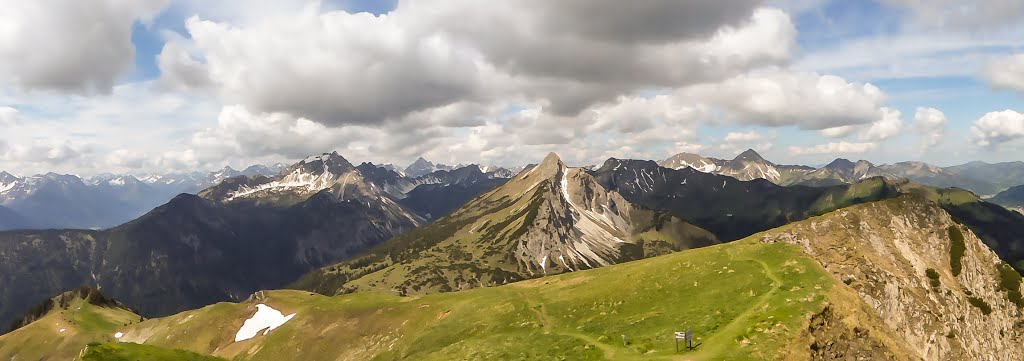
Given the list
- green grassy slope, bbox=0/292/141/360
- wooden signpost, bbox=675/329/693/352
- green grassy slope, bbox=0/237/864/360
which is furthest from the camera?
green grassy slope, bbox=0/292/141/360

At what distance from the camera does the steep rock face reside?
246 feet

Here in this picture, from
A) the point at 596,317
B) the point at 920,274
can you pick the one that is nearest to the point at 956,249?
the point at 920,274

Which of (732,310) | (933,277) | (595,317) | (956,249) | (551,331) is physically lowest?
(933,277)

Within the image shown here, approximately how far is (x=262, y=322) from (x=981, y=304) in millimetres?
165114

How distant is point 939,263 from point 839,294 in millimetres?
82219

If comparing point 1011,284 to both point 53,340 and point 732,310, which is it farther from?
point 53,340

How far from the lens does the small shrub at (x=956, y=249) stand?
348 ft

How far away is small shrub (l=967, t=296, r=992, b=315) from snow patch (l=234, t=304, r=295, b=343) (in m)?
151

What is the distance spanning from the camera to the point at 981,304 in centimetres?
10012

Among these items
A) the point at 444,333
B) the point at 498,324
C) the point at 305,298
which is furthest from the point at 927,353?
the point at 305,298

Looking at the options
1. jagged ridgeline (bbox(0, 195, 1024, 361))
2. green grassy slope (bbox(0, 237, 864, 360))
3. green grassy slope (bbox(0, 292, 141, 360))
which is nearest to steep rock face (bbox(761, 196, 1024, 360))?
jagged ridgeline (bbox(0, 195, 1024, 361))

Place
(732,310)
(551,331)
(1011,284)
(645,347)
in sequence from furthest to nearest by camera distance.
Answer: (1011,284) < (551,331) < (732,310) < (645,347)

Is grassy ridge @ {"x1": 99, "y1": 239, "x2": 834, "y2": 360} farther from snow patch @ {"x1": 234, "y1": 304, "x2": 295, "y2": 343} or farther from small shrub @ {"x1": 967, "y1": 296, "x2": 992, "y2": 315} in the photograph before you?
small shrub @ {"x1": 967, "y1": 296, "x2": 992, "y2": 315}

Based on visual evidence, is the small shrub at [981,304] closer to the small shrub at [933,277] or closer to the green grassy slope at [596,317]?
the small shrub at [933,277]
